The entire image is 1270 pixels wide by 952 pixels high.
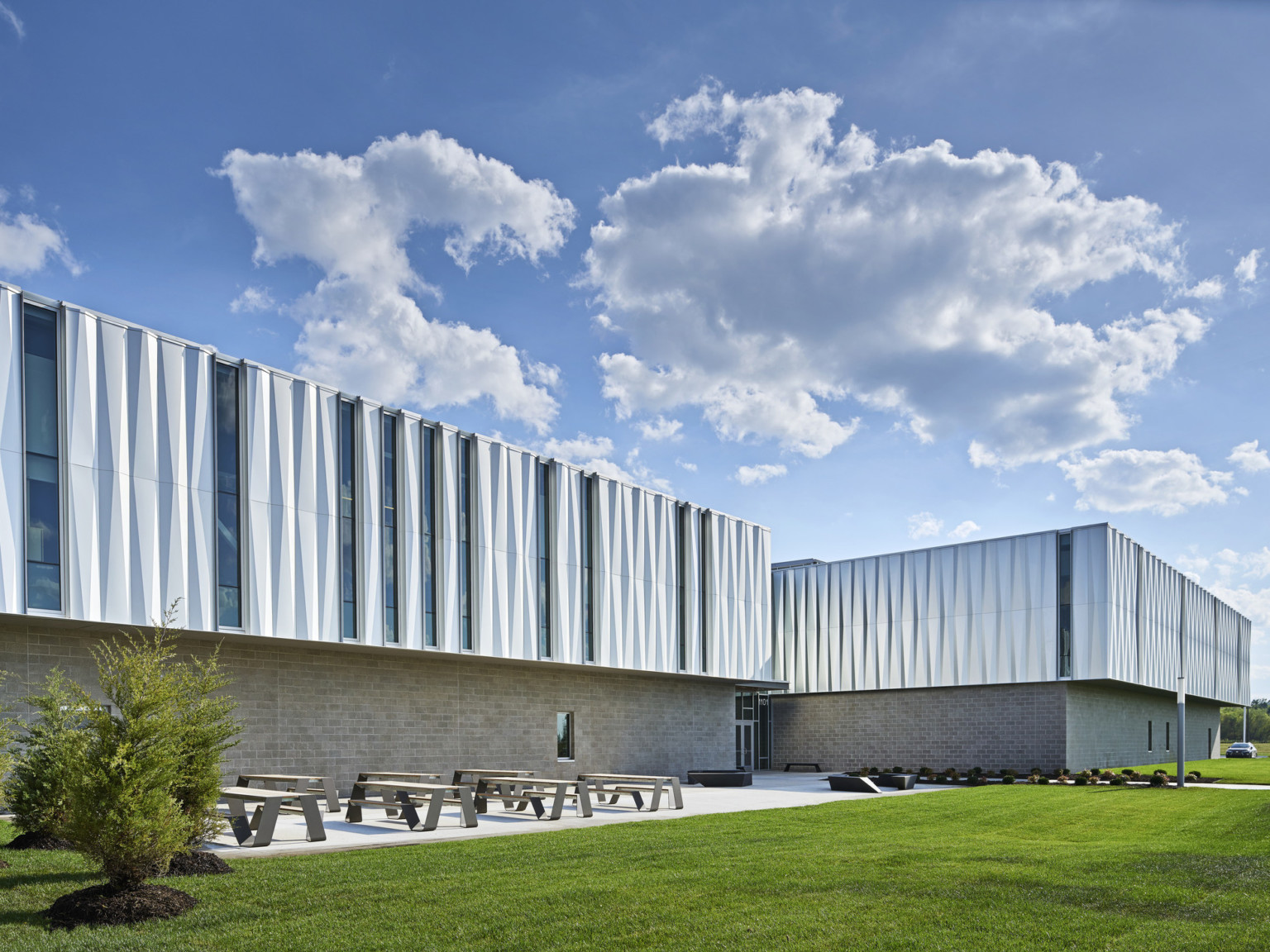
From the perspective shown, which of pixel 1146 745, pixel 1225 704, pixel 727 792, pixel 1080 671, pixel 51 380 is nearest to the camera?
pixel 51 380

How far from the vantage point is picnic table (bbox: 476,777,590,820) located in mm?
19203

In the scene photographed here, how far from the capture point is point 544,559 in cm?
2842

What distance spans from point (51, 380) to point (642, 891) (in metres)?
14.5

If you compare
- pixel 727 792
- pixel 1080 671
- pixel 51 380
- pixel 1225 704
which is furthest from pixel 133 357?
pixel 1225 704

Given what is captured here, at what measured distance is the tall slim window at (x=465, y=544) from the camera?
25.6 m

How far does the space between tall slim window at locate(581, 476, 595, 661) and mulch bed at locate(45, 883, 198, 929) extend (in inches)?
763

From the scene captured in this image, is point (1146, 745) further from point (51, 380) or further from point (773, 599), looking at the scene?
point (51, 380)

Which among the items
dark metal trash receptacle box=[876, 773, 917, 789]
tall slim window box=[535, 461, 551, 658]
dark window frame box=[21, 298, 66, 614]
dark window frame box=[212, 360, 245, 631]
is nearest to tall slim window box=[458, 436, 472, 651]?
tall slim window box=[535, 461, 551, 658]

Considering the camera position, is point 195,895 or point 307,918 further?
point 195,895

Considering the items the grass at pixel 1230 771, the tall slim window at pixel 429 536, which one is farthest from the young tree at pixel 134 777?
the grass at pixel 1230 771

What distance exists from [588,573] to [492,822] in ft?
38.7

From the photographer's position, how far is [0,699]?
17969 mm

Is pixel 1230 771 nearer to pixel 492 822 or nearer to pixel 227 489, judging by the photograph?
pixel 492 822

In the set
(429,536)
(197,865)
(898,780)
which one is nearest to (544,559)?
(429,536)
